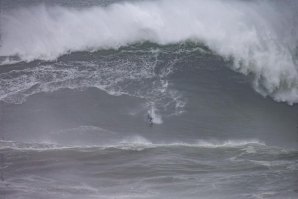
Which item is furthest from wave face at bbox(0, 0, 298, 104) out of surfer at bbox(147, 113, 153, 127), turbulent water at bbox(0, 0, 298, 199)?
surfer at bbox(147, 113, 153, 127)

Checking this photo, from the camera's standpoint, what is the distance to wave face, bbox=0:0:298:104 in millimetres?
18547

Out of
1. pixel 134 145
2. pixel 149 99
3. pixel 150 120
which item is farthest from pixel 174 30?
pixel 134 145

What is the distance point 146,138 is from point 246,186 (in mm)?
3636

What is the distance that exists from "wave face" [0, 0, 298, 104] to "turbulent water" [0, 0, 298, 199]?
4cm

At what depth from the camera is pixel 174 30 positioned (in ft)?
64.7

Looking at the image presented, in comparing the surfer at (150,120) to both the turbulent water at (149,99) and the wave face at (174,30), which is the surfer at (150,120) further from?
the wave face at (174,30)

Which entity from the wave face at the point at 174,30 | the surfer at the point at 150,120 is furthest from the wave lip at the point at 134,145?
the wave face at the point at 174,30

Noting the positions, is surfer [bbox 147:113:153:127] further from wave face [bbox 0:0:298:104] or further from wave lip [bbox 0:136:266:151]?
wave face [bbox 0:0:298:104]

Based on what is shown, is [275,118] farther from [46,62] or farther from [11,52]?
[11,52]

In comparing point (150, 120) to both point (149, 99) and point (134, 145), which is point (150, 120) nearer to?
point (149, 99)

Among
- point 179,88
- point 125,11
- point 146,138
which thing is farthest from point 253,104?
point 125,11

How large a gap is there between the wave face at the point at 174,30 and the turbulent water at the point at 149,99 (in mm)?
44

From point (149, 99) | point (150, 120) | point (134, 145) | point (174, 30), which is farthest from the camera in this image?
point (174, 30)

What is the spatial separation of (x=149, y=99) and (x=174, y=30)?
396 cm
